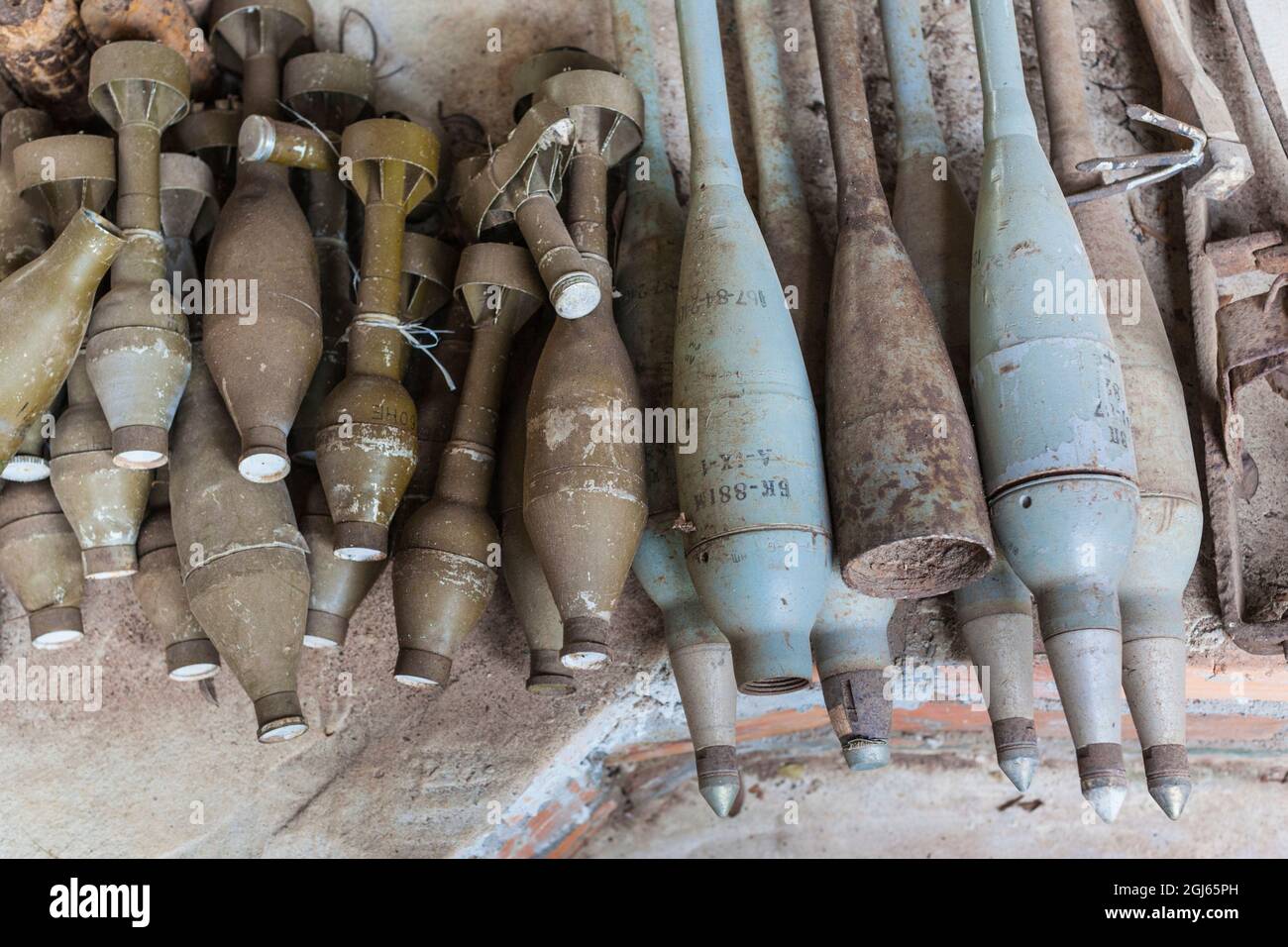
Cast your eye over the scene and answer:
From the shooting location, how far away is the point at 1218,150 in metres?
1.84

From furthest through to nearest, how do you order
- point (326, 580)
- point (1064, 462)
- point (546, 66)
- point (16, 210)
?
point (546, 66), point (16, 210), point (326, 580), point (1064, 462)

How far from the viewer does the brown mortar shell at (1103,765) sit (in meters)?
1.49

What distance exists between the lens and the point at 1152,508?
1.61 m

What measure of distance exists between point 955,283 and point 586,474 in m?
0.59

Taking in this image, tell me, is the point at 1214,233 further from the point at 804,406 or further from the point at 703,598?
the point at 703,598

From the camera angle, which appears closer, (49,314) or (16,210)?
(49,314)

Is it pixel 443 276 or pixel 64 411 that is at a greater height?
pixel 443 276

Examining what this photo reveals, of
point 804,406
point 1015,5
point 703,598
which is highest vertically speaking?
point 1015,5

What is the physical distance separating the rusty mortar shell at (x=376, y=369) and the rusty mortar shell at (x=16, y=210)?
0.45m

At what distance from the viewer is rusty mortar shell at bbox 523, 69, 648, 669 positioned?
1.53 m

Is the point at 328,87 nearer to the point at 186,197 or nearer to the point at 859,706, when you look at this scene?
the point at 186,197

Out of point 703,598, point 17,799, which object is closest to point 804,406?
point 703,598

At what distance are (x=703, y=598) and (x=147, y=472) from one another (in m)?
0.76

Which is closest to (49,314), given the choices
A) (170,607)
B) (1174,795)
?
(170,607)
